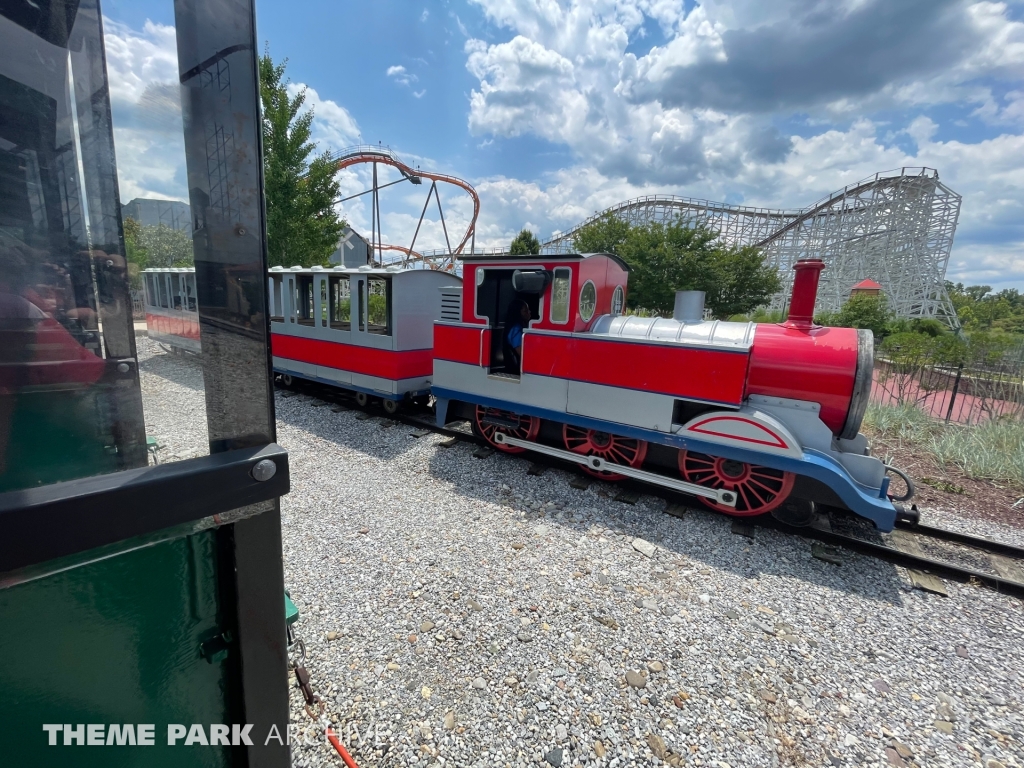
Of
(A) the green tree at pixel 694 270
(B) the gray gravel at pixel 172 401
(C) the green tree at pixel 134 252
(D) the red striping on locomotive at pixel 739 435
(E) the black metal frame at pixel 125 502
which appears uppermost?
(A) the green tree at pixel 694 270

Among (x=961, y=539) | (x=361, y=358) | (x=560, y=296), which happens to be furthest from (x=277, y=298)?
(x=961, y=539)

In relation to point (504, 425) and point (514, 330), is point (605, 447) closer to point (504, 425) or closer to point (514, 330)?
point (504, 425)

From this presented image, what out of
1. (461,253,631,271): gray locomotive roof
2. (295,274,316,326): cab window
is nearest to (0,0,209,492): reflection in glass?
(461,253,631,271): gray locomotive roof

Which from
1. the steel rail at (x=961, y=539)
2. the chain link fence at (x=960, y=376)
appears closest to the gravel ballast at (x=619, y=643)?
the steel rail at (x=961, y=539)

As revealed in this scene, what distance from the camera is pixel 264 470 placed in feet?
3.35

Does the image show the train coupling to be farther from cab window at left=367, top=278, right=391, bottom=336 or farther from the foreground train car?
cab window at left=367, top=278, right=391, bottom=336

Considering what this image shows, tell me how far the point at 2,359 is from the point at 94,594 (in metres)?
0.56

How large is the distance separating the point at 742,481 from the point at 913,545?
1780 millimetres

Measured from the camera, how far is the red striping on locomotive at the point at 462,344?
5.95 meters

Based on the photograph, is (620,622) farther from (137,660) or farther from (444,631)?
(137,660)

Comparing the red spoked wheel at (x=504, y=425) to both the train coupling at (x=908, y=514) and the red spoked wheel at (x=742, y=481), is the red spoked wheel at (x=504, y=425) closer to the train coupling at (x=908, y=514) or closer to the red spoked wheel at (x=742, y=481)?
the red spoked wheel at (x=742, y=481)

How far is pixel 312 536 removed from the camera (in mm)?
4117

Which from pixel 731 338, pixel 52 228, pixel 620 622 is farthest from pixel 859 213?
pixel 52 228

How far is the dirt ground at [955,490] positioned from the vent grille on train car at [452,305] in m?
6.36
